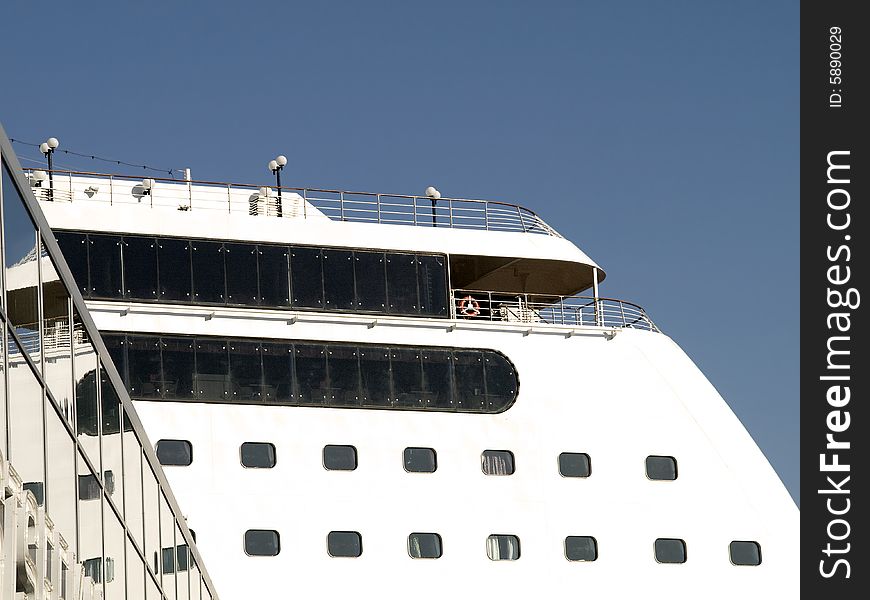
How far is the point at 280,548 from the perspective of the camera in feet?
65.7

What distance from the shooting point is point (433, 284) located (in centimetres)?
2314

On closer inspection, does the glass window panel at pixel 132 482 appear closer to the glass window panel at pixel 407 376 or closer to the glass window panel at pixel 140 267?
the glass window panel at pixel 140 267

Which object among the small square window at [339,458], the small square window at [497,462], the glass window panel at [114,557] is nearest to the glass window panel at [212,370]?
the small square window at [339,458]

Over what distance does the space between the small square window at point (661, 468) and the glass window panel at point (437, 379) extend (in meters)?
3.34

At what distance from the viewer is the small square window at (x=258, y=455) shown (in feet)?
67.0

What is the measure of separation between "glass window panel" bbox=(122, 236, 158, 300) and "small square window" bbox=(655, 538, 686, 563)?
28.2 feet

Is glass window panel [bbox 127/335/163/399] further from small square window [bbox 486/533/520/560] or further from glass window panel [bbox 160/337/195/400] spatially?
small square window [bbox 486/533/520/560]

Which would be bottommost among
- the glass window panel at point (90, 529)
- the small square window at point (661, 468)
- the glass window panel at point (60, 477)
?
the small square window at point (661, 468)

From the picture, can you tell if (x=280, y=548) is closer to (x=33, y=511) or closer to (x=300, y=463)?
(x=300, y=463)

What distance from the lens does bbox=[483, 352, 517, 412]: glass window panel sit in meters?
22.4

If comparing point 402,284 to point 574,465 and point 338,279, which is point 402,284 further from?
point 574,465

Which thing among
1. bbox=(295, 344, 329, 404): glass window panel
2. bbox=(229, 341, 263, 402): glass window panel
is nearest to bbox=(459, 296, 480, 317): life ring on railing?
bbox=(295, 344, 329, 404): glass window panel

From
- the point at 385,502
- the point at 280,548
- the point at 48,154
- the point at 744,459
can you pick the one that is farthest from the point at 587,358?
the point at 48,154

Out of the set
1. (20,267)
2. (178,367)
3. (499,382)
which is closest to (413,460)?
(499,382)
